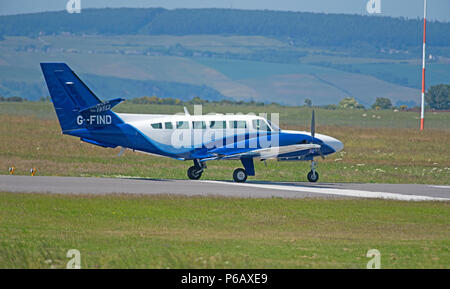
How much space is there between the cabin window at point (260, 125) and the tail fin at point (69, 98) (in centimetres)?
561

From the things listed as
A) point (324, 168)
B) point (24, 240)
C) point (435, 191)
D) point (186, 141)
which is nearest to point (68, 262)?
point (24, 240)

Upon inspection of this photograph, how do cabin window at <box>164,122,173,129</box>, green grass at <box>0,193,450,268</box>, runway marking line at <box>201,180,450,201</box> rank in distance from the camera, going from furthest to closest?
cabin window at <box>164,122,173,129</box> → runway marking line at <box>201,180,450,201</box> → green grass at <box>0,193,450,268</box>

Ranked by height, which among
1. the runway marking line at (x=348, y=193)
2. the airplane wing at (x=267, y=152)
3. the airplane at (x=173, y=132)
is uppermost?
the airplane at (x=173, y=132)

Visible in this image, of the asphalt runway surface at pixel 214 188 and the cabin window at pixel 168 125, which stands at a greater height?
the cabin window at pixel 168 125

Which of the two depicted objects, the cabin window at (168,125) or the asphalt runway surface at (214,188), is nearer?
the asphalt runway surface at (214,188)

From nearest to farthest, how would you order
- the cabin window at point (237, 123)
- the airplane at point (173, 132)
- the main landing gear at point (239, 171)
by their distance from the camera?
the airplane at point (173, 132), the cabin window at point (237, 123), the main landing gear at point (239, 171)

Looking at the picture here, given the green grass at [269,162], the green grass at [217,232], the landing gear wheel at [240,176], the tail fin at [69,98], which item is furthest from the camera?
the green grass at [269,162]

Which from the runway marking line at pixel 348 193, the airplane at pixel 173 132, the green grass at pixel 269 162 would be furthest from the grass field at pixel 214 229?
the airplane at pixel 173 132

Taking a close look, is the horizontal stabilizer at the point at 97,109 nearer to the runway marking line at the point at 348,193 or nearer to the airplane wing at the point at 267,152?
the airplane wing at the point at 267,152

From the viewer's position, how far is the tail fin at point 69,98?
98.2 feet

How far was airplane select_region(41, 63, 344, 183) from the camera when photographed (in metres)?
30.0

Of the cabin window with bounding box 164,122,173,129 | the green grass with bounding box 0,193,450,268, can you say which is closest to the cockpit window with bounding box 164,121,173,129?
the cabin window with bounding box 164,122,173,129

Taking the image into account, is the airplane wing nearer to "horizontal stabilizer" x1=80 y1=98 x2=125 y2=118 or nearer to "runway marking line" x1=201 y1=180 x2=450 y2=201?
"runway marking line" x1=201 y1=180 x2=450 y2=201

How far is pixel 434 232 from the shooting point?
20.5 metres
